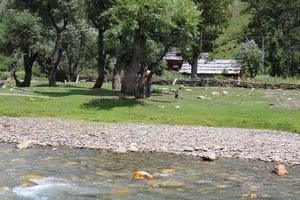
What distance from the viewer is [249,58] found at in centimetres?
9988

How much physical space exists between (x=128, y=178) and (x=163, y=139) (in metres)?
10.3

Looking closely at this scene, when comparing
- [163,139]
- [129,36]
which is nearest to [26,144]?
[163,139]

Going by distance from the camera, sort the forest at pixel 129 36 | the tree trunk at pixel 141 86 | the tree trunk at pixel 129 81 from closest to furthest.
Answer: the forest at pixel 129 36
the tree trunk at pixel 141 86
the tree trunk at pixel 129 81

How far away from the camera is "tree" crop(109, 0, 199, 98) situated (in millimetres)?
46531

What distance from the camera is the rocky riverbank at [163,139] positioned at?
28062 mm

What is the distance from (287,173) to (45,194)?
9715 millimetres

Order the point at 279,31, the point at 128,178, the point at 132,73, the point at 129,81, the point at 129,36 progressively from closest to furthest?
1. the point at 128,178
2. the point at 129,36
3. the point at 132,73
4. the point at 129,81
5. the point at 279,31

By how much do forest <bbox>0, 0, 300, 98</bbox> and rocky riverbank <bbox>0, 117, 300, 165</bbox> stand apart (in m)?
12.6

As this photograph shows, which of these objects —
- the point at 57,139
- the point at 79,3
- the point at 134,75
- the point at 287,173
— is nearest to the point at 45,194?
the point at 287,173

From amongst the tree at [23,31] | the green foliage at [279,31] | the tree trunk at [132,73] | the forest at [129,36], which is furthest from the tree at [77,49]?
the tree trunk at [132,73]

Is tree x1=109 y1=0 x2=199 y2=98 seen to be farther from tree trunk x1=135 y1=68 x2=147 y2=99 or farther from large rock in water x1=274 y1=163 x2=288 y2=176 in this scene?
large rock in water x1=274 y1=163 x2=288 y2=176

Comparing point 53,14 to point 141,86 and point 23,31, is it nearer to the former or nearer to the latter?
point 23,31

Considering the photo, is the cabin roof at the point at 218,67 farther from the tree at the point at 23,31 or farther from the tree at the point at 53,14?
the tree at the point at 23,31

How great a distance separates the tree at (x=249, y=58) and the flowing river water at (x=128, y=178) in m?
74.7
